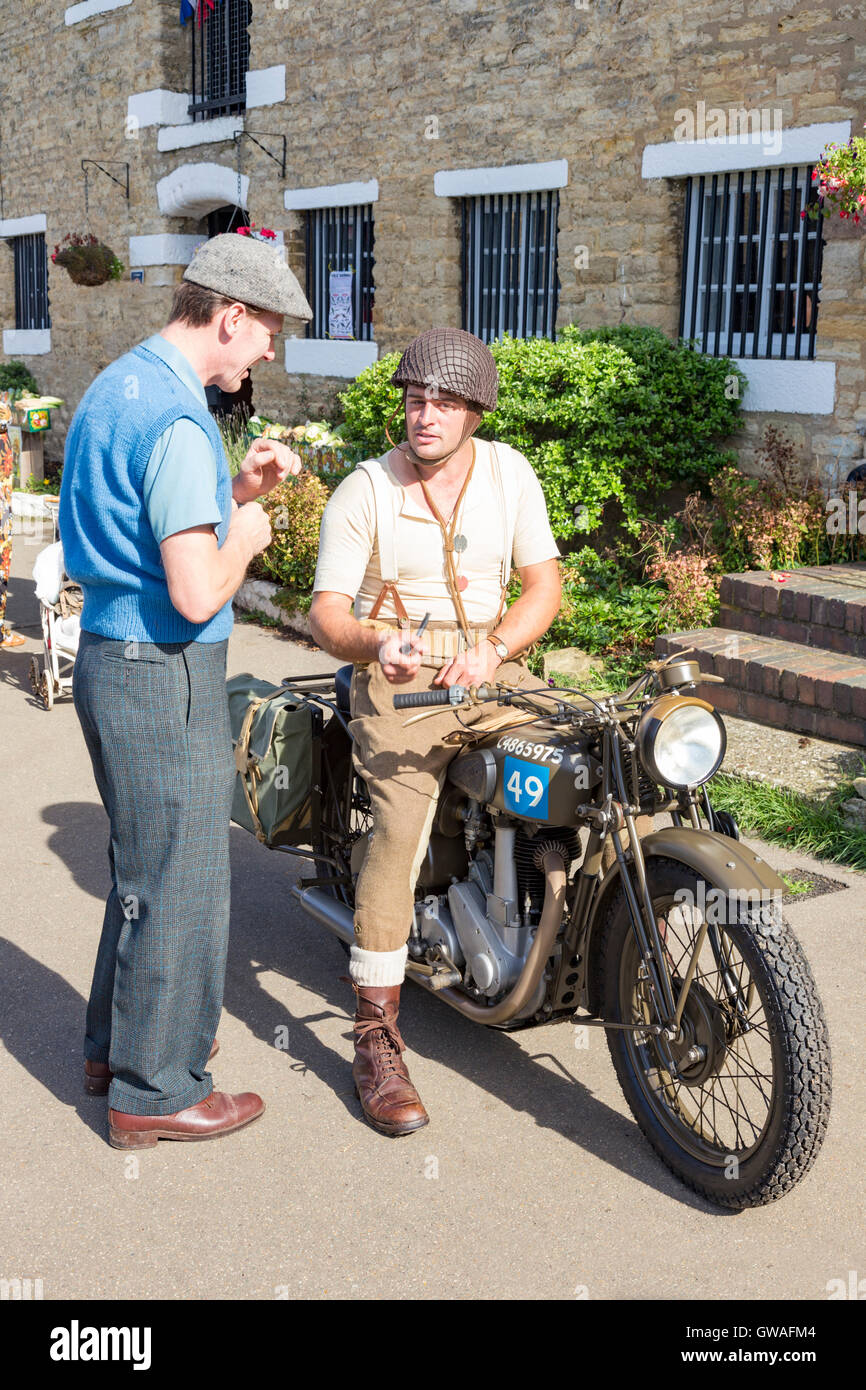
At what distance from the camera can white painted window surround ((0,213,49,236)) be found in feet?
59.5

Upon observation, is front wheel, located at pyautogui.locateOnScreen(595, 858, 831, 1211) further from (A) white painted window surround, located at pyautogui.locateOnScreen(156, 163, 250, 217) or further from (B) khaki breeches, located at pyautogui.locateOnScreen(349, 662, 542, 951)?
(A) white painted window surround, located at pyautogui.locateOnScreen(156, 163, 250, 217)

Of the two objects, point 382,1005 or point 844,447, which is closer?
point 382,1005

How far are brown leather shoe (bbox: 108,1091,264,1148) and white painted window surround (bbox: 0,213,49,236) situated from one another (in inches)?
664

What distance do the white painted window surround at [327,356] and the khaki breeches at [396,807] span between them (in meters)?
9.37

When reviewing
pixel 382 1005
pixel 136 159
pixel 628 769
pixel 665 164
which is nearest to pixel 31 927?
pixel 382 1005

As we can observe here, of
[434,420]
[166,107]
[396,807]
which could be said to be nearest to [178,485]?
[434,420]

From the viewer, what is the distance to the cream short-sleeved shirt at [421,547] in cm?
364

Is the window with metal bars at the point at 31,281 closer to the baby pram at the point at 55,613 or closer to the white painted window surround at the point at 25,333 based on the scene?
the white painted window surround at the point at 25,333

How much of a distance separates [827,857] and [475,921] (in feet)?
7.65

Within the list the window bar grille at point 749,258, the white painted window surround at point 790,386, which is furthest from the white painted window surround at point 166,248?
the white painted window surround at point 790,386

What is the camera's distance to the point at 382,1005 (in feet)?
11.8

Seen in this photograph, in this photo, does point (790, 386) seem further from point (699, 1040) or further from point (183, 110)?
point (183, 110)
